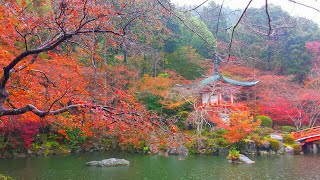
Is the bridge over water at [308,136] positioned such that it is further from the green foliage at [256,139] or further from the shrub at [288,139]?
the green foliage at [256,139]

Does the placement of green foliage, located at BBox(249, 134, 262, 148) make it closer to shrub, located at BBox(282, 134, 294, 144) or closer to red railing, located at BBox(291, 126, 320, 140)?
shrub, located at BBox(282, 134, 294, 144)

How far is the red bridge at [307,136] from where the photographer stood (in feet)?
55.8

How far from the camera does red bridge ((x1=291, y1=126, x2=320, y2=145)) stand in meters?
17.0

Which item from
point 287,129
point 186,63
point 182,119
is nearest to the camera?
point 182,119

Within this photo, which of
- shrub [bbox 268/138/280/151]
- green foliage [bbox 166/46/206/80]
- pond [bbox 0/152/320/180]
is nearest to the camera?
pond [bbox 0/152/320/180]

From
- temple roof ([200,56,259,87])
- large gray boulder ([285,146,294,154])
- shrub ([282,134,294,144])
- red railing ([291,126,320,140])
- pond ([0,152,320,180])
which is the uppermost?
temple roof ([200,56,259,87])

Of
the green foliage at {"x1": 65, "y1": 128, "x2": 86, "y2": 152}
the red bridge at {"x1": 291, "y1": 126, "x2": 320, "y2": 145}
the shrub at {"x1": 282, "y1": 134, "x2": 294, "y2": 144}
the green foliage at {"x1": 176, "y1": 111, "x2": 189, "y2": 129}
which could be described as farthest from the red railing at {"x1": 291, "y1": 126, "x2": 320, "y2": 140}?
the green foliage at {"x1": 65, "y1": 128, "x2": 86, "y2": 152}

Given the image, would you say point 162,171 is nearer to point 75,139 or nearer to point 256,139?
point 256,139

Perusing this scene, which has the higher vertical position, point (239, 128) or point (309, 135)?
point (239, 128)

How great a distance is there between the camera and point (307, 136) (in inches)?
674

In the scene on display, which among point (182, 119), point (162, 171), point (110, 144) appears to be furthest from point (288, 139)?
point (110, 144)

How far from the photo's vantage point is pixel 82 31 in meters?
4.28

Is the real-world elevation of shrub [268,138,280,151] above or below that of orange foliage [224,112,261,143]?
below

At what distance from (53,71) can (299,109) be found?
14975 millimetres
